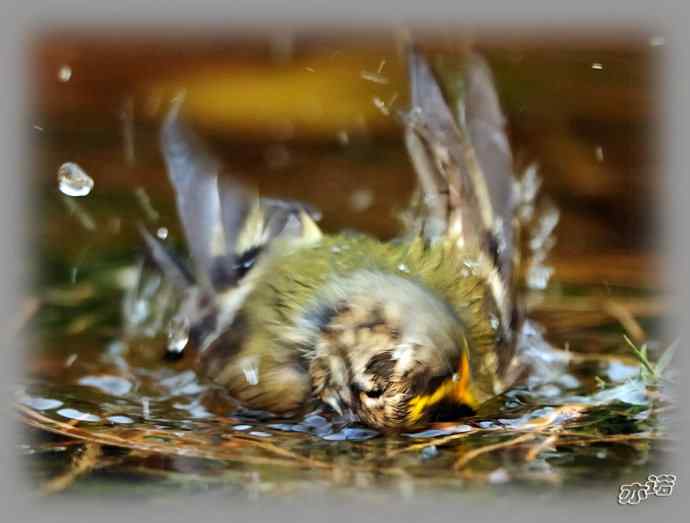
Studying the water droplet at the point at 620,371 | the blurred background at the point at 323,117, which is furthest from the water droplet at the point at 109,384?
the blurred background at the point at 323,117

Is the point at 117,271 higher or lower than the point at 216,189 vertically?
lower

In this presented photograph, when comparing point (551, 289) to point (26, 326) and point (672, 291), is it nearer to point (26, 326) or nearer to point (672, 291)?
point (672, 291)

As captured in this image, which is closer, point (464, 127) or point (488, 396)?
point (488, 396)

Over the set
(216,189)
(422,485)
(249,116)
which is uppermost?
(249,116)

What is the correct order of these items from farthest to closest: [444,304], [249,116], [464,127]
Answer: [249,116] < [464,127] < [444,304]

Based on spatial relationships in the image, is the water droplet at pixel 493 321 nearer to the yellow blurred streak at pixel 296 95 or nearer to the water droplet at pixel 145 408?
the water droplet at pixel 145 408

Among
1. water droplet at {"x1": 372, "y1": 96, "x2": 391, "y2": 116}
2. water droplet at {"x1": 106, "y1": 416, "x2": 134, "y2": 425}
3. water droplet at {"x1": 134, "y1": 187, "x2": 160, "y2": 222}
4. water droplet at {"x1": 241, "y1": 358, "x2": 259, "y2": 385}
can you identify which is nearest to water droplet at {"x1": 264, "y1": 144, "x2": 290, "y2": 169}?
water droplet at {"x1": 372, "y1": 96, "x2": 391, "y2": 116}

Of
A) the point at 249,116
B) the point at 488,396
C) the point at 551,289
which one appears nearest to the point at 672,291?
the point at 551,289
